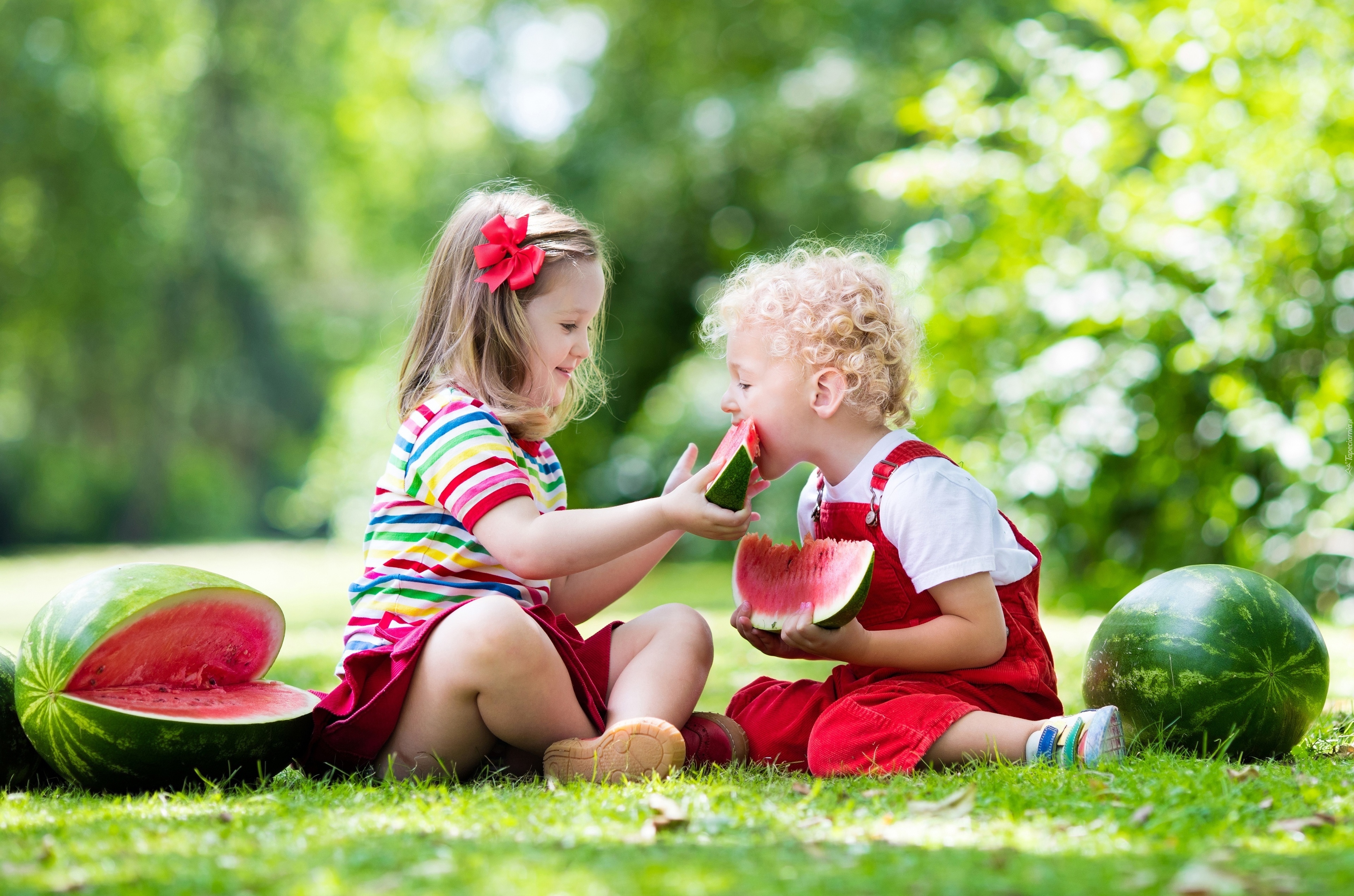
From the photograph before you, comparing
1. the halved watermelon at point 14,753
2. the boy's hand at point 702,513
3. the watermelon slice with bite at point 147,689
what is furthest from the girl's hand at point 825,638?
the halved watermelon at point 14,753

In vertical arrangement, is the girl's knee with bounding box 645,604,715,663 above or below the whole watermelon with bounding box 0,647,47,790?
above

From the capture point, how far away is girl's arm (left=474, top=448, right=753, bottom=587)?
3.26 meters

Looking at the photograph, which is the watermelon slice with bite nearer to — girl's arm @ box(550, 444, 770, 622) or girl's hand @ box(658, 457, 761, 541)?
girl's arm @ box(550, 444, 770, 622)

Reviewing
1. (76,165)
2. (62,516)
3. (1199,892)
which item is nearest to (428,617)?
(1199,892)

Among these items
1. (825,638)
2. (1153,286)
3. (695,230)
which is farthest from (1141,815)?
(695,230)

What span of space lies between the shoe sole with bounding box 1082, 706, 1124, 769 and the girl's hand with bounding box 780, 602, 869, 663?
66cm

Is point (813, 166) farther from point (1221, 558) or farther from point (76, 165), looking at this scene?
point (76, 165)

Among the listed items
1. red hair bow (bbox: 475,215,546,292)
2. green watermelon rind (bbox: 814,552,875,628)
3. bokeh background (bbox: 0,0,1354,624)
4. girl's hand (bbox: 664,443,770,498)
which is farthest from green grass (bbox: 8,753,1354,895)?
bokeh background (bbox: 0,0,1354,624)

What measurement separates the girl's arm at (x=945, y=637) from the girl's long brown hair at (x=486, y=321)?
1156mm

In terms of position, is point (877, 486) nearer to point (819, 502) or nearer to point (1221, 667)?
point (819, 502)

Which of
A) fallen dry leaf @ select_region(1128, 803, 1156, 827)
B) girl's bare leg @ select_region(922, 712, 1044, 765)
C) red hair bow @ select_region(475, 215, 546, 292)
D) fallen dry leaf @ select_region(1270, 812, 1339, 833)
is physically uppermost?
red hair bow @ select_region(475, 215, 546, 292)

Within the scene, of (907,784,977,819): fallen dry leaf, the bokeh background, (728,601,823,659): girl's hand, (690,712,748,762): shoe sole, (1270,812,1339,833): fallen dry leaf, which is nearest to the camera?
(1270,812,1339,833): fallen dry leaf

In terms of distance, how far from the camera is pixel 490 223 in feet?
12.7

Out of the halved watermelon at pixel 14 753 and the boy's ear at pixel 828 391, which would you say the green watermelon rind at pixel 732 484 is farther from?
the halved watermelon at pixel 14 753
